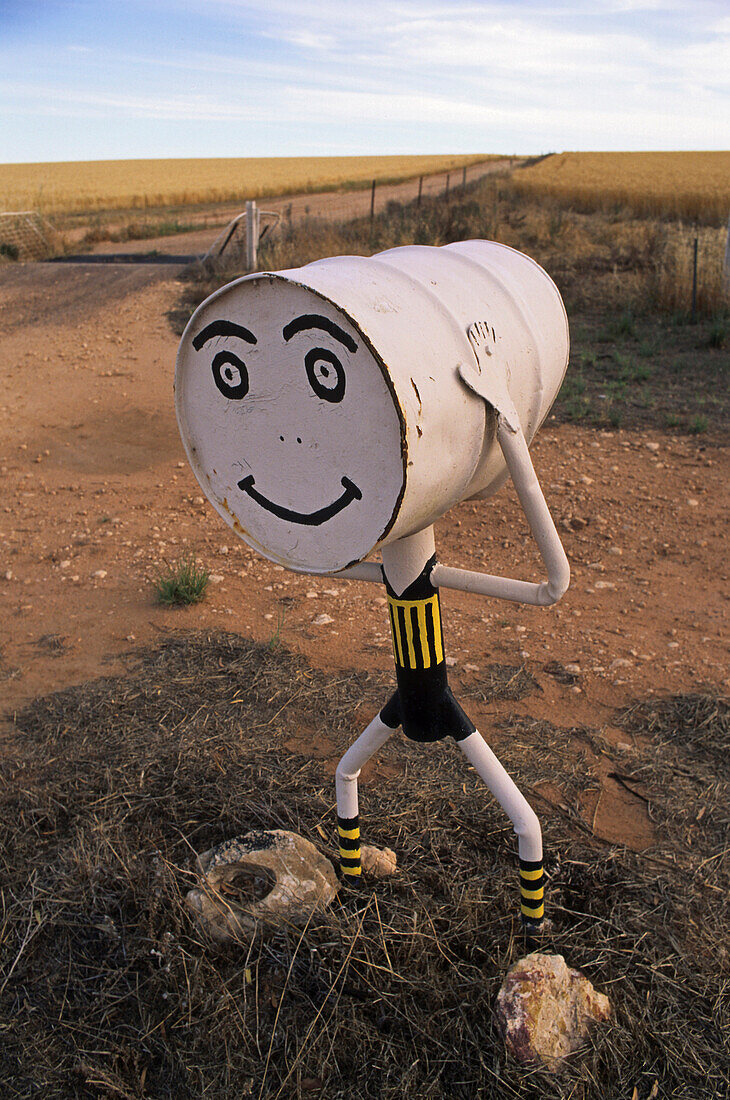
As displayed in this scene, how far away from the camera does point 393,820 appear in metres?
2.57

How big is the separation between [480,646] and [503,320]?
2280mm

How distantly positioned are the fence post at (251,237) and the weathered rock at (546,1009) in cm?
1058

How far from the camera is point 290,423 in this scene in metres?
1.55

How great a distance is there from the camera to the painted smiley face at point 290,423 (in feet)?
4.63

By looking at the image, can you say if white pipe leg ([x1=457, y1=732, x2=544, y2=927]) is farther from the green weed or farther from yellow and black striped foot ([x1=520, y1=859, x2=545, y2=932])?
the green weed

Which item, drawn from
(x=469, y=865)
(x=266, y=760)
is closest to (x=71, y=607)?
(x=266, y=760)

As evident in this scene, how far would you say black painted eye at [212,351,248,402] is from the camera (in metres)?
1.58

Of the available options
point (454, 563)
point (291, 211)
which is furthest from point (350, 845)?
point (291, 211)

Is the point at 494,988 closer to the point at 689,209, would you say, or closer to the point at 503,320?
the point at 503,320

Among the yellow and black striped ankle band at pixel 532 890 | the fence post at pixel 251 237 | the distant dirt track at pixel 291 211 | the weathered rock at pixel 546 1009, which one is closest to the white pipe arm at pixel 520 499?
the yellow and black striped ankle band at pixel 532 890

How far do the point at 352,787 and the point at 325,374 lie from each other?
46.8 inches

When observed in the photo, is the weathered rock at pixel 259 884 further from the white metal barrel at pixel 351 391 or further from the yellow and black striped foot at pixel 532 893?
the white metal barrel at pixel 351 391

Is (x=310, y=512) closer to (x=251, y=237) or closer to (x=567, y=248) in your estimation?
(x=251, y=237)

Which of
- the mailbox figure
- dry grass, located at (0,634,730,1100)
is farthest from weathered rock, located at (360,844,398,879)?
the mailbox figure
